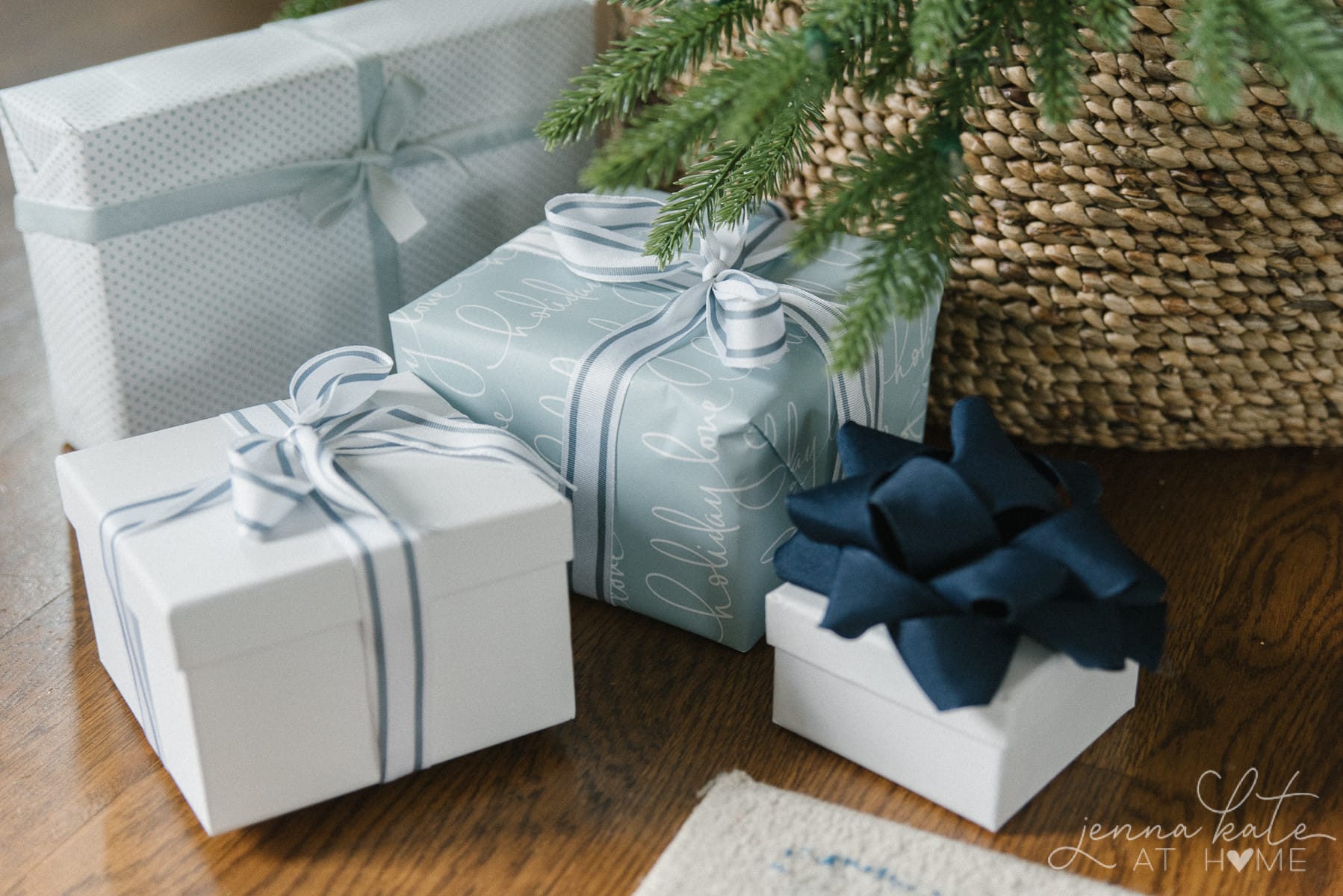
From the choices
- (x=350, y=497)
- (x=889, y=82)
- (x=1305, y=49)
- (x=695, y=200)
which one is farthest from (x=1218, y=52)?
(x=350, y=497)

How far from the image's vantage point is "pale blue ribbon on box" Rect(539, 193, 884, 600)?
2.15 ft

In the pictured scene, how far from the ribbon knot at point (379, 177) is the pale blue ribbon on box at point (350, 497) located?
17 cm

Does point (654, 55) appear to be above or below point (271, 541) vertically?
above

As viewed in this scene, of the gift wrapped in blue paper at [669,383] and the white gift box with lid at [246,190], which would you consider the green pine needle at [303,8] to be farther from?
the gift wrapped in blue paper at [669,383]

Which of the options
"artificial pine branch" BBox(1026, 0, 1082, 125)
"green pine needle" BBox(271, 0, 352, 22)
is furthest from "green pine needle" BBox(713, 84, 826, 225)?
"green pine needle" BBox(271, 0, 352, 22)

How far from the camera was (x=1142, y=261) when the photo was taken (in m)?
0.73

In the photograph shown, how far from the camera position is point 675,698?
2.14 feet

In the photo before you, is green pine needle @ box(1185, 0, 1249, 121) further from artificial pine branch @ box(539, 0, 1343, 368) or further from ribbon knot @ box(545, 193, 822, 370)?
ribbon knot @ box(545, 193, 822, 370)

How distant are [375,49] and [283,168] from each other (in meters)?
0.09

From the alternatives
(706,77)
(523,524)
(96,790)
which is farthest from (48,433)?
(706,77)

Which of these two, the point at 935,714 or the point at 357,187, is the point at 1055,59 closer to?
the point at 935,714

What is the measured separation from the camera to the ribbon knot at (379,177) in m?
0.80

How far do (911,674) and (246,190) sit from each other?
0.47m

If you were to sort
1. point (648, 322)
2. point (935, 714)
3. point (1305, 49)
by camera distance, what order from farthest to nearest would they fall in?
1. point (648, 322)
2. point (935, 714)
3. point (1305, 49)
